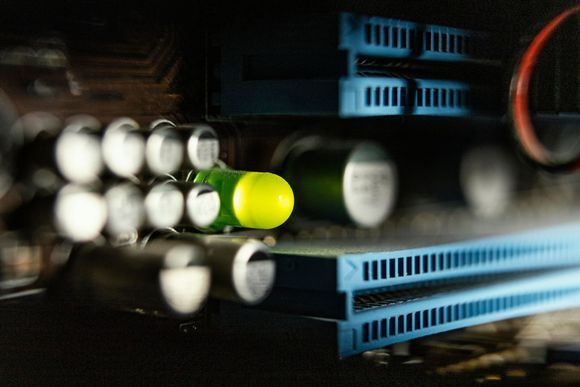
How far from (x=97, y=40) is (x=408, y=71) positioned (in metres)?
0.30

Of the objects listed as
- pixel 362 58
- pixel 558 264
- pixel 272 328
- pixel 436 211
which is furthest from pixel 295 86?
pixel 558 264

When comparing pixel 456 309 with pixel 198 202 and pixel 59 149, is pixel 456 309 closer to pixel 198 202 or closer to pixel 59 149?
pixel 198 202

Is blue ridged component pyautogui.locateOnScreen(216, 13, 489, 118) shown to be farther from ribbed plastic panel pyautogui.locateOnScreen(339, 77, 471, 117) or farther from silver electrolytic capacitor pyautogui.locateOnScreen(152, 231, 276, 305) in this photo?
silver electrolytic capacitor pyautogui.locateOnScreen(152, 231, 276, 305)

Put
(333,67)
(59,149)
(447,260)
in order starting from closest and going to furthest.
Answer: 1. (59,149)
2. (333,67)
3. (447,260)

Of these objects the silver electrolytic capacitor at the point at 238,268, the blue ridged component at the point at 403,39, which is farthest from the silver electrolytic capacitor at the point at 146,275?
the blue ridged component at the point at 403,39

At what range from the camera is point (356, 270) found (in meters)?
0.77

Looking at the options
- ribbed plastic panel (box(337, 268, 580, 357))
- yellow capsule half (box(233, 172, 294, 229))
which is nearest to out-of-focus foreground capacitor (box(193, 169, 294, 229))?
yellow capsule half (box(233, 172, 294, 229))

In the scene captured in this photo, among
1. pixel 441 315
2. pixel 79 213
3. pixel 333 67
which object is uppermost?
pixel 333 67

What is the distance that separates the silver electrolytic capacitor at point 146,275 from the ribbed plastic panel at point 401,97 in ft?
0.59

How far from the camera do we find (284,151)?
0.86 meters

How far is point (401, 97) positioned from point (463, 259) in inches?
7.0

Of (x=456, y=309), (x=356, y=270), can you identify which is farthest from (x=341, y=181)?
(x=456, y=309)

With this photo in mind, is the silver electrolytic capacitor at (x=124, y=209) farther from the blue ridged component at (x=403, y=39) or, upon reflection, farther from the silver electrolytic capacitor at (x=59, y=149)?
the blue ridged component at (x=403, y=39)

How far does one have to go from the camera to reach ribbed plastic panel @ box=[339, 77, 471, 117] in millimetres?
741
